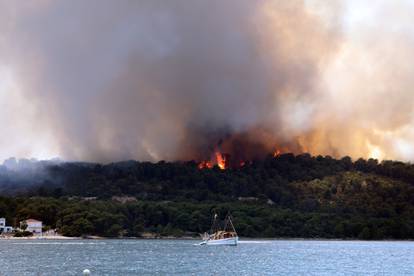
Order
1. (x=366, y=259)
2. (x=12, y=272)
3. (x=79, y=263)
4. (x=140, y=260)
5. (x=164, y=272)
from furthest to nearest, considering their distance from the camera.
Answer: (x=366, y=259), (x=140, y=260), (x=79, y=263), (x=164, y=272), (x=12, y=272)

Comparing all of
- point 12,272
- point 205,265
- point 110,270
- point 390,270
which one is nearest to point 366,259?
point 390,270

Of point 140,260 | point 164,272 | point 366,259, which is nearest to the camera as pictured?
point 164,272

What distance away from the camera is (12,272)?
404 ft

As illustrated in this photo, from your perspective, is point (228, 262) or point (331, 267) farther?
point (228, 262)

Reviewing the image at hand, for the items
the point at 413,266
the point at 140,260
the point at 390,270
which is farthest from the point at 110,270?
the point at 413,266

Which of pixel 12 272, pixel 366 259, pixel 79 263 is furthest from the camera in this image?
pixel 366 259

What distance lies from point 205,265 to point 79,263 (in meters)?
24.2

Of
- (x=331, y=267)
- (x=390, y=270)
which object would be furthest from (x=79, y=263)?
(x=390, y=270)

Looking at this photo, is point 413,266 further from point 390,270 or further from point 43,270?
point 43,270

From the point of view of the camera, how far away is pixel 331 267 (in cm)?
15488

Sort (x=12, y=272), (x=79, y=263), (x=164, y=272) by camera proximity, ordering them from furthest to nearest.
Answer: (x=79, y=263) → (x=164, y=272) → (x=12, y=272)

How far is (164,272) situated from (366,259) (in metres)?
72.7

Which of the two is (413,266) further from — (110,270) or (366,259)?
(110,270)

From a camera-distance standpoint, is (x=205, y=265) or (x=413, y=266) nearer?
(x=205, y=265)
